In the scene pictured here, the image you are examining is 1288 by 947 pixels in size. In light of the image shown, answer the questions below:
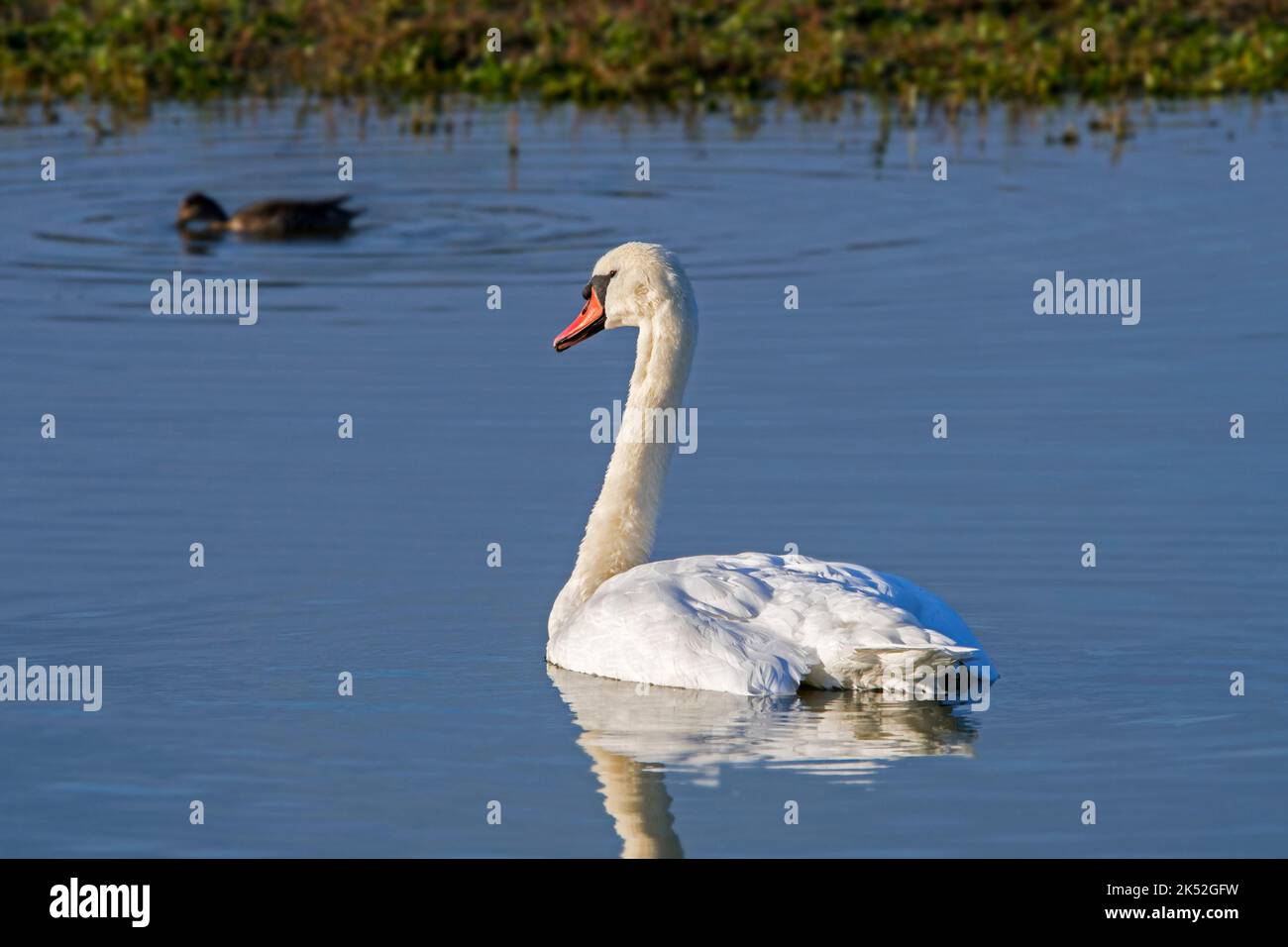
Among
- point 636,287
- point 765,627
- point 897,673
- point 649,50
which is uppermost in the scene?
point 649,50

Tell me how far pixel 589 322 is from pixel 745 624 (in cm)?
207

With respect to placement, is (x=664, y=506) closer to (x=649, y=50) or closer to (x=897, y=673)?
(x=897, y=673)

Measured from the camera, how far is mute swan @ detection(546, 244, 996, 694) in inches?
338

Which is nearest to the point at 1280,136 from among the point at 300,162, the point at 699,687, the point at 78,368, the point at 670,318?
the point at 300,162

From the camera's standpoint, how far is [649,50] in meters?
27.5

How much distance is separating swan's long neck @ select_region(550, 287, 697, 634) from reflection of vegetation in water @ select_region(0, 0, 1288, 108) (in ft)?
53.1

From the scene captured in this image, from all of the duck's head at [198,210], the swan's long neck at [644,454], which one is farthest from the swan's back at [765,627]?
the duck's head at [198,210]

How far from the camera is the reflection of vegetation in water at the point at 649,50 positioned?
26.4 m

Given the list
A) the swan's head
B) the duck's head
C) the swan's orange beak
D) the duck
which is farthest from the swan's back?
the duck's head

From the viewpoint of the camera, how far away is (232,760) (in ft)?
27.0

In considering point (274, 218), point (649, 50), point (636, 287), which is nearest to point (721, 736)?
point (636, 287)

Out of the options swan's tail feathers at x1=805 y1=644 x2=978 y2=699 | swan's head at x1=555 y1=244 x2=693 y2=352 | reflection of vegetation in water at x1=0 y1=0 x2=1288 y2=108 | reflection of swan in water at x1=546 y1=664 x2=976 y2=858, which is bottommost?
reflection of swan in water at x1=546 y1=664 x2=976 y2=858

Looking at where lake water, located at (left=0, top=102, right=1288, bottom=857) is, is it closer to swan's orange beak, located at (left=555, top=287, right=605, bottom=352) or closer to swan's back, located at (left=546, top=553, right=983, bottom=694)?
swan's back, located at (left=546, top=553, right=983, bottom=694)

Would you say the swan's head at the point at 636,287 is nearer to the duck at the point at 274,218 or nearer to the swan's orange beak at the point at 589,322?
the swan's orange beak at the point at 589,322
